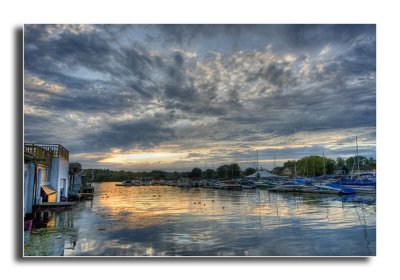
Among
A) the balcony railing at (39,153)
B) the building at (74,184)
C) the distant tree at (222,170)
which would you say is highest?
the balcony railing at (39,153)

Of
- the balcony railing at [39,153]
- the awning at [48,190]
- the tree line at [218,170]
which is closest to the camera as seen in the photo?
the balcony railing at [39,153]

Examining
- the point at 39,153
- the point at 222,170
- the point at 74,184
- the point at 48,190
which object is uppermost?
the point at 39,153

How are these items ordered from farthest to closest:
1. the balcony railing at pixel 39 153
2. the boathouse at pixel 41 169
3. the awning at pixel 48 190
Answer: the awning at pixel 48 190, the boathouse at pixel 41 169, the balcony railing at pixel 39 153

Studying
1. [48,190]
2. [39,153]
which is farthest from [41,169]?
[39,153]

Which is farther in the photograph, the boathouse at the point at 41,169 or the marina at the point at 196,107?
the boathouse at the point at 41,169

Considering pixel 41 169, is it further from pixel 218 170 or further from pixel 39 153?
pixel 218 170

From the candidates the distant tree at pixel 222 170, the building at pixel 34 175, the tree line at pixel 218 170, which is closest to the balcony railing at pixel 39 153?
the building at pixel 34 175

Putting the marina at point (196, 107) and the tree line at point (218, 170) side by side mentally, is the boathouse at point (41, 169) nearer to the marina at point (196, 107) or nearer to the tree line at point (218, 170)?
the marina at point (196, 107)

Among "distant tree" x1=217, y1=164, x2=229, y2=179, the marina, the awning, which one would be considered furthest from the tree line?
the awning

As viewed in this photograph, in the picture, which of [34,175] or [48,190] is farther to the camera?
[48,190]

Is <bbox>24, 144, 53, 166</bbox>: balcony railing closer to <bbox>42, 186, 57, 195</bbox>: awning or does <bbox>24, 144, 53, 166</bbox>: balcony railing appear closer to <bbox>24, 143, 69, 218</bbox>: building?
<bbox>24, 143, 69, 218</bbox>: building
